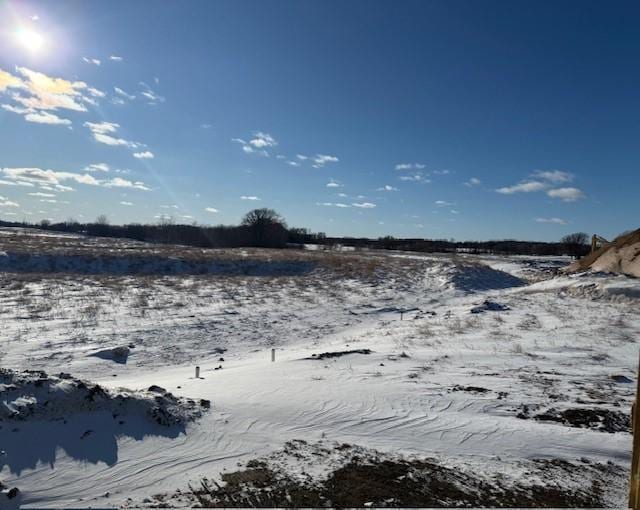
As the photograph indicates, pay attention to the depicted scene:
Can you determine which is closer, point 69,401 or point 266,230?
point 69,401

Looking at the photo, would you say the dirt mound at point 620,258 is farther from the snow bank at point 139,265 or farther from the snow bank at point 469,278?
the snow bank at point 139,265

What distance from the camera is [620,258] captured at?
2700 cm

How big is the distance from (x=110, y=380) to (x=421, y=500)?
30.9ft

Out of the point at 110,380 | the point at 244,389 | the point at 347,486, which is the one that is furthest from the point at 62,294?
the point at 347,486

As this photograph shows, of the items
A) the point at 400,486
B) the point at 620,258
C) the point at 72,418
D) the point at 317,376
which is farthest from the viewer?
the point at 620,258

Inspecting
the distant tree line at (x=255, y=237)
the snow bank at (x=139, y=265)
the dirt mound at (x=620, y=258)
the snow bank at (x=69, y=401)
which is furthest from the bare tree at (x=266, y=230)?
the snow bank at (x=69, y=401)

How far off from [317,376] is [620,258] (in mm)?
26569

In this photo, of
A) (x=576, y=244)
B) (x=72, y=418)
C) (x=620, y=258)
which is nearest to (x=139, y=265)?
(x=72, y=418)

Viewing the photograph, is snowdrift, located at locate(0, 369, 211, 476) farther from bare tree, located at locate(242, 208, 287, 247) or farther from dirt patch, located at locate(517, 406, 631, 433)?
bare tree, located at locate(242, 208, 287, 247)

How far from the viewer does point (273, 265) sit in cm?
3844

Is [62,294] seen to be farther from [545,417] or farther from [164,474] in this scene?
[545,417]

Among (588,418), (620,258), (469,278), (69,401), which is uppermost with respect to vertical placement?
(620,258)

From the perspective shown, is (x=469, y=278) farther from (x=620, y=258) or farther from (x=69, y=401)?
(x=69, y=401)

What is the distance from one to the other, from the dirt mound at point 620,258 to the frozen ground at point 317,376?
2.55m
